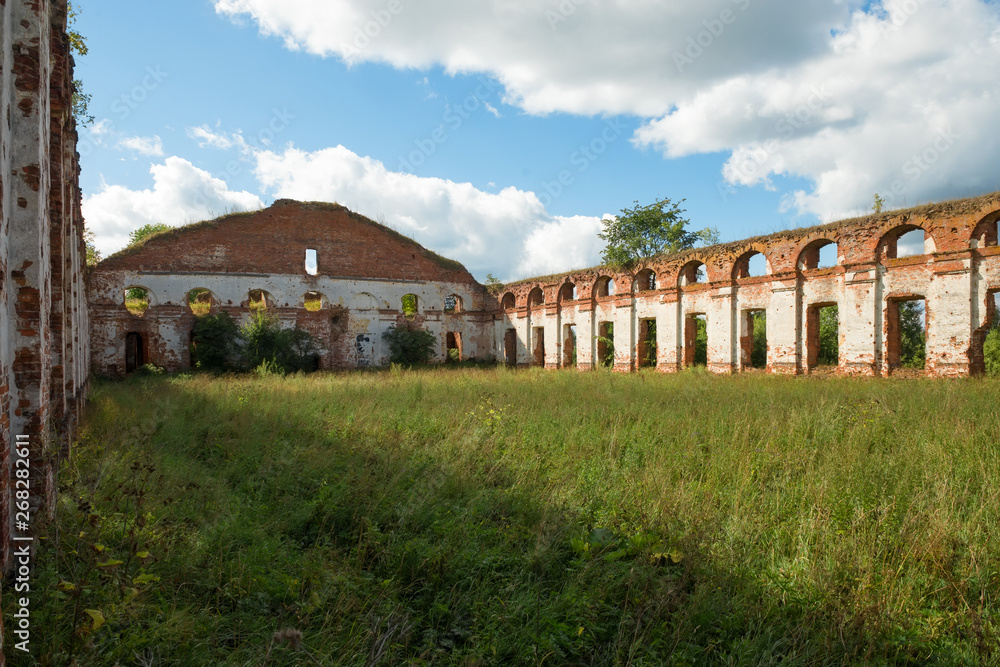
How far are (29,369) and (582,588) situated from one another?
4.23 meters

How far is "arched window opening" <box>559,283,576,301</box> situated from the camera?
24.7 m

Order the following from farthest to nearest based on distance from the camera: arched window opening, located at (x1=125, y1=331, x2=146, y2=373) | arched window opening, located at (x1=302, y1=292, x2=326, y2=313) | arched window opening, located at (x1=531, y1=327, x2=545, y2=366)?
arched window opening, located at (x1=531, y1=327, x2=545, y2=366)
arched window opening, located at (x1=302, y1=292, x2=326, y2=313)
arched window opening, located at (x1=125, y1=331, x2=146, y2=373)

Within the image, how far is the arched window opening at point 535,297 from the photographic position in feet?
86.3

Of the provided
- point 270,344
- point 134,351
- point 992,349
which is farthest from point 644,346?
point 134,351

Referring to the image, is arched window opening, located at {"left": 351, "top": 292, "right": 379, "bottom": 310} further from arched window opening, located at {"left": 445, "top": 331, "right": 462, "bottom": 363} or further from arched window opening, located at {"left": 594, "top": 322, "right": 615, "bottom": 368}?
arched window opening, located at {"left": 594, "top": 322, "right": 615, "bottom": 368}

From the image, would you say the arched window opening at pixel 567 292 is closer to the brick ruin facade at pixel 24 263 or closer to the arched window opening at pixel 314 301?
the arched window opening at pixel 314 301

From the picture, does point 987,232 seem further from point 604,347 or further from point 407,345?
point 407,345

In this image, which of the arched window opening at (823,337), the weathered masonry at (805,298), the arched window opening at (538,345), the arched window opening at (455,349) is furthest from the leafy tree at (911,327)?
the arched window opening at (455,349)

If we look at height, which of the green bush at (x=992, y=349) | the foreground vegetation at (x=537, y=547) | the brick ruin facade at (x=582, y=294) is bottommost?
the foreground vegetation at (x=537, y=547)

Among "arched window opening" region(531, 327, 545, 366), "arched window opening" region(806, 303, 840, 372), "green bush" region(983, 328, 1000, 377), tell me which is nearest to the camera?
"arched window opening" region(806, 303, 840, 372)

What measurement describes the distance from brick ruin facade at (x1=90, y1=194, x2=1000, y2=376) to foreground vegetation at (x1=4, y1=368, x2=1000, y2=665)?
831cm

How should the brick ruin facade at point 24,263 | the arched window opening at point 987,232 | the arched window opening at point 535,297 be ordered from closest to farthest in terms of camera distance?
the brick ruin facade at point 24,263 < the arched window opening at point 987,232 < the arched window opening at point 535,297

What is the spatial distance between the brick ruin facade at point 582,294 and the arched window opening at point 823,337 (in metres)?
0.09

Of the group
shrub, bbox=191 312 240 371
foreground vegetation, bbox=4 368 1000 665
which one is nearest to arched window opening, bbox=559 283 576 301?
shrub, bbox=191 312 240 371
